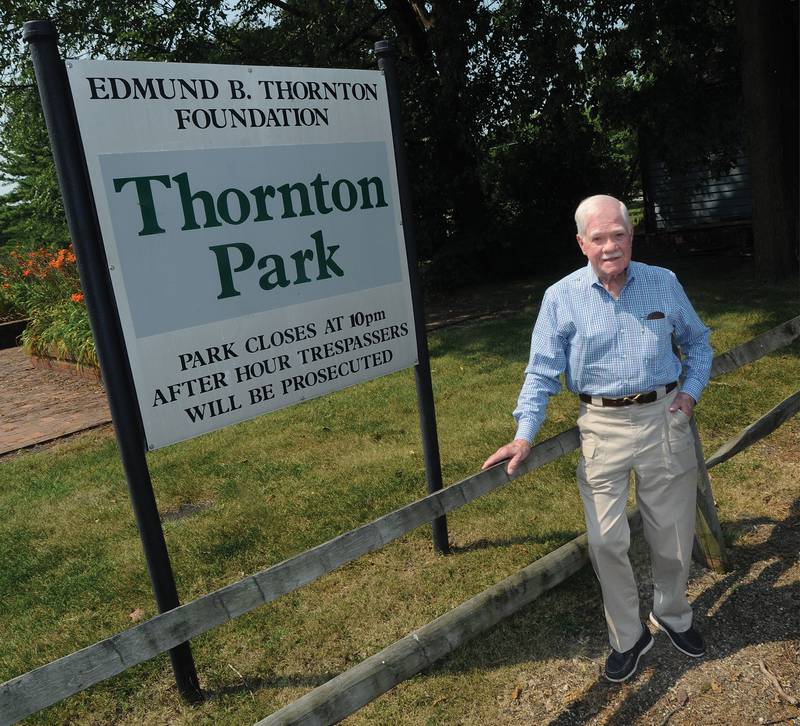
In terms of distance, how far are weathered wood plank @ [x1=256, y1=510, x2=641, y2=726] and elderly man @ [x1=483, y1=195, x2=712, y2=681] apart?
1.09 feet

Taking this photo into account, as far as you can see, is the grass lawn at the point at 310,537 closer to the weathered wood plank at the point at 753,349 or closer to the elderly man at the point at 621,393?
the elderly man at the point at 621,393

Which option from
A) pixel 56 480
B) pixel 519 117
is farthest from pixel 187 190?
pixel 519 117

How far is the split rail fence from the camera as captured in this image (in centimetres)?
208

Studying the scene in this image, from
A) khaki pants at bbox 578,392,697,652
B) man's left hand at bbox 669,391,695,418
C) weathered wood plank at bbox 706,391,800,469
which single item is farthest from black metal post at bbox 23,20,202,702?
weathered wood plank at bbox 706,391,800,469

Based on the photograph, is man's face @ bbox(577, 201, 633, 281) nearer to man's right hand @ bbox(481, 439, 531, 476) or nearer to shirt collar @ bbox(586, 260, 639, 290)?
shirt collar @ bbox(586, 260, 639, 290)

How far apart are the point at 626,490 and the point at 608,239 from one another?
39.1 inches

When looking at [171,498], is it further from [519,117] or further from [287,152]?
[519,117]

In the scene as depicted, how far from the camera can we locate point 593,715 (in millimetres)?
2912

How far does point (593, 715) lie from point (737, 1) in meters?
10.4

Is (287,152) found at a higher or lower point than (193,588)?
higher

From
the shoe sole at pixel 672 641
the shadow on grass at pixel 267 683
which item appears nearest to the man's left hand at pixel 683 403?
the shoe sole at pixel 672 641

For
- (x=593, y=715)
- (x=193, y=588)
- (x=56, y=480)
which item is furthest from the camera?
(x=56, y=480)

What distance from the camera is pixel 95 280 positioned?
8.91ft

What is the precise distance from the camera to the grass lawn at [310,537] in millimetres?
3385
